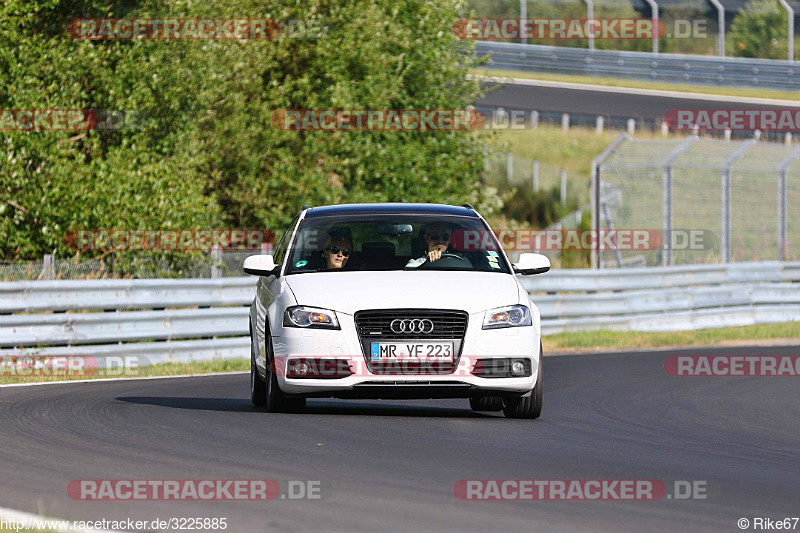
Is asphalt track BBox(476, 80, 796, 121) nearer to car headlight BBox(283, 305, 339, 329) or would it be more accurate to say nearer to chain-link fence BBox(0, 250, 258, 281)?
chain-link fence BBox(0, 250, 258, 281)

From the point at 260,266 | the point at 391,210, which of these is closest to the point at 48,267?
the point at 260,266

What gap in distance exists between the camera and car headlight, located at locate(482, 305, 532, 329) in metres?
10.6

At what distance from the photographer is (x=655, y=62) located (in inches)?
1994

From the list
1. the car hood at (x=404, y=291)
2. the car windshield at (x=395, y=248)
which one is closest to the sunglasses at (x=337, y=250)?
the car windshield at (x=395, y=248)

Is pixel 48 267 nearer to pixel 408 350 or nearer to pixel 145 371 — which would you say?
pixel 145 371

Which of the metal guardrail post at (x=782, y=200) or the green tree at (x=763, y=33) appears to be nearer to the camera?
the metal guardrail post at (x=782, y=200)

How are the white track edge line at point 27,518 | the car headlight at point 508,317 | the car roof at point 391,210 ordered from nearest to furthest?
the white track edge line at point 27,518
the car headlight at point 508,317
the car roof at point 391,210

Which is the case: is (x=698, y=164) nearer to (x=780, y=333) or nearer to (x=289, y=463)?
(x=780, y=333)

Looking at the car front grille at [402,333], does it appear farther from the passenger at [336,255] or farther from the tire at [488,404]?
the tire at [488,404]

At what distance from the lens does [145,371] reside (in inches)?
673

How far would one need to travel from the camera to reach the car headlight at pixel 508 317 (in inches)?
416

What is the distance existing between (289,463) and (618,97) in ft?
140

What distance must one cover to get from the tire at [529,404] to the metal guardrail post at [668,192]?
46.9ft

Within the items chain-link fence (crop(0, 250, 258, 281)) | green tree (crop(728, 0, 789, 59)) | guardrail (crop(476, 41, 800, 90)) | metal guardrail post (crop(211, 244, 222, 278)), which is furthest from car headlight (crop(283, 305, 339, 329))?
green tree (crop(728, 0, 789, 59))
